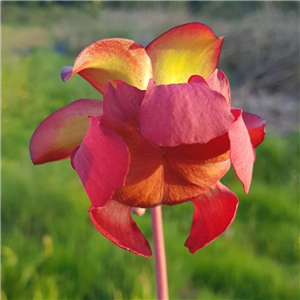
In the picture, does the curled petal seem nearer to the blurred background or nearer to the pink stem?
the pink stem

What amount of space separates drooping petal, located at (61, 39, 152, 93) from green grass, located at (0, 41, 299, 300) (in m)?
0.86

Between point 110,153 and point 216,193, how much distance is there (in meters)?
0.09

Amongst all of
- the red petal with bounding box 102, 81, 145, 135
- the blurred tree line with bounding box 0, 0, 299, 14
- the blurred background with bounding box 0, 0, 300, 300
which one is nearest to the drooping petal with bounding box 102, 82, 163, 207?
the red petal with bounding box 102, 81, 145, 135

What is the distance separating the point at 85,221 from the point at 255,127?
1.39 meters

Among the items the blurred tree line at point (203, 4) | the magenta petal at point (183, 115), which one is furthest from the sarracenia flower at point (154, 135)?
the blurred tree line at point (203, 4)

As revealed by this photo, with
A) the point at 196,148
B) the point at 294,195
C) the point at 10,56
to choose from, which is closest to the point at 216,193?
the point at 196,148

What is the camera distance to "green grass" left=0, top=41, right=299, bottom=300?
50.0 inches

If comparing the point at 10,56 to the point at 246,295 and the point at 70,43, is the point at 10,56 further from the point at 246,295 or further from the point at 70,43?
the point at 246,295

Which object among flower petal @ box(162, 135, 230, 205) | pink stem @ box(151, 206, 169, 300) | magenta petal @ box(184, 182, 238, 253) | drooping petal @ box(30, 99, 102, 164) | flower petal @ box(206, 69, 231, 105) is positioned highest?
flower petal @ box(206, 69, 231, 105)

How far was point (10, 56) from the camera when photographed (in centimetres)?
318

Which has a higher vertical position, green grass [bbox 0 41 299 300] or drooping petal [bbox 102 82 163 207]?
drooping petal [bbox 102 82 163 207]

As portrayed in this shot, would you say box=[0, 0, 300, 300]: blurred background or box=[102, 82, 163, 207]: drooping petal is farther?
box=[0, 0, 300, 300]: blurred background

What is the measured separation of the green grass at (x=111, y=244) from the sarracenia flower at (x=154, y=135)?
85 centimetres

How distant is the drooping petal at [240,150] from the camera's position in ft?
0.92
